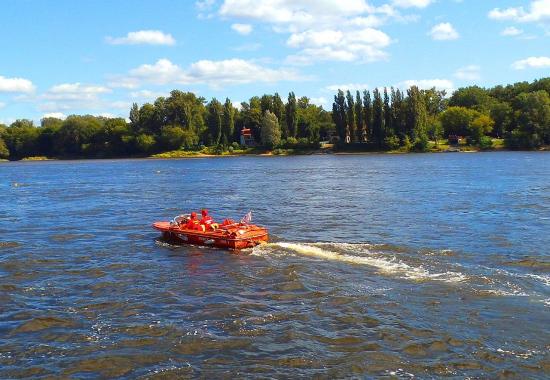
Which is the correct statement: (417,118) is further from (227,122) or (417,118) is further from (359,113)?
(227,122)

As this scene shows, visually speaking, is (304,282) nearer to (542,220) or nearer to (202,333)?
(202,333)

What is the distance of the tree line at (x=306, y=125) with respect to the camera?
140 metres

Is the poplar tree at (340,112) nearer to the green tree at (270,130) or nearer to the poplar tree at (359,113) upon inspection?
the poplar tree at (359,113)

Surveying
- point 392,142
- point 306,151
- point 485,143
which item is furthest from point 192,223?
point 306,151

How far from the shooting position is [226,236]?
2709 cm

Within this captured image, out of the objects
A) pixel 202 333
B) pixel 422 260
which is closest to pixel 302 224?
pixel 422 260

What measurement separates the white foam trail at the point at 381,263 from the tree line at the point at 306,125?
118 metres

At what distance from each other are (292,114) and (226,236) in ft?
436

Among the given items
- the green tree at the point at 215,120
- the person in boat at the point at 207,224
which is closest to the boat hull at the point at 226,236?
the person in boat at the point at 207,224

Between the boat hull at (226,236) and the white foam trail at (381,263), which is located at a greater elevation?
the boat hull at (226,236)

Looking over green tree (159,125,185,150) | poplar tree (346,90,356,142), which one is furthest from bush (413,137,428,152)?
green tree (159,125,185,150)

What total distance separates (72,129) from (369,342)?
18653 cm

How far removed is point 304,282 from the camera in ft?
68.3

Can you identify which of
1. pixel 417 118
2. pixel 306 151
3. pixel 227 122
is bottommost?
pixel 306 151
